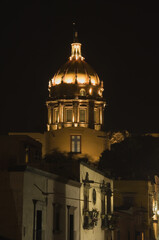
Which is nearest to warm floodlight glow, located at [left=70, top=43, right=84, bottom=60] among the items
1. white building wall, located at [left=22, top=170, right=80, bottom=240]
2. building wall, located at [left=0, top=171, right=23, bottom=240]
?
white building wall, located at [left=22, top=170, right=80, bottom=240]

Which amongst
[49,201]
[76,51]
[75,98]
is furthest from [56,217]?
[76,51]

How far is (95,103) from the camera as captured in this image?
9938 cm

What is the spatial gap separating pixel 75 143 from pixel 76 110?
6.32 m

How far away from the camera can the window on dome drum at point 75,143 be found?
307 ft

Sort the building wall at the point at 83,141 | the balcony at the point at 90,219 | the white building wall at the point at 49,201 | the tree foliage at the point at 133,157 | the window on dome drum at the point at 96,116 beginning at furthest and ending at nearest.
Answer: the window on dome drum at the point at 96,116 < the building wall at the point at 83,141 < the tree foliage at the point at 133,157 < the balcony at the point at 90,219 < the white building wall at the point at 49,201

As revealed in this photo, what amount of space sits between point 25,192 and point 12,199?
1.94ft

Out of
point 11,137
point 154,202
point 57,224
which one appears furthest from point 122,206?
point 11,137

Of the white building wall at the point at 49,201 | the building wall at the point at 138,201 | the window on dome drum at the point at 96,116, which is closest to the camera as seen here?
the white building wall at the point at 49,201

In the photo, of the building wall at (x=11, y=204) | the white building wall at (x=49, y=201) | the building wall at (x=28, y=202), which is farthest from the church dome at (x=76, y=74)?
the building wall at (x=11, y=204)

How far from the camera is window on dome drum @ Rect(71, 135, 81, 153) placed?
93438 millimetres

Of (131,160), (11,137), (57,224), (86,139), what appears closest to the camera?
(11,137)

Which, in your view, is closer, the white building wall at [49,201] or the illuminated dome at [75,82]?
the white building wall at [49,201]

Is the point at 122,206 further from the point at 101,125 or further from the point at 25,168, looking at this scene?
the point at 101,125

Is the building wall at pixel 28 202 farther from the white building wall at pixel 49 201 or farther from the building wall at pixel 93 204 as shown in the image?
the building wall at pixel 93 204
